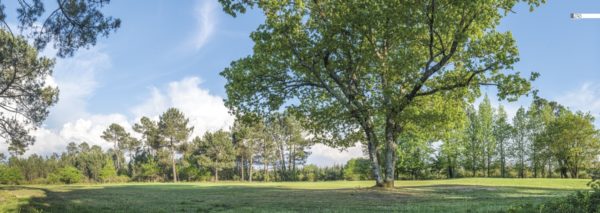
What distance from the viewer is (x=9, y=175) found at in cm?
7869

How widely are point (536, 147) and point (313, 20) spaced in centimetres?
6392

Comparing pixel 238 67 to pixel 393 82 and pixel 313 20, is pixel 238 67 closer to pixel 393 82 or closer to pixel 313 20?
pixel 313 20

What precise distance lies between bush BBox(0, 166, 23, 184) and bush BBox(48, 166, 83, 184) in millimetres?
6300

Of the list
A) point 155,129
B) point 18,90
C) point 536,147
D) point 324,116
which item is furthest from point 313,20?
point 155,129

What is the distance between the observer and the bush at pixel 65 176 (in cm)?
8875

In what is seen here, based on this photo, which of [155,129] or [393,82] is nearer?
[393,82]

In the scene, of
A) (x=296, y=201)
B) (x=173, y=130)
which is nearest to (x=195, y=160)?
(x=173, y=130)

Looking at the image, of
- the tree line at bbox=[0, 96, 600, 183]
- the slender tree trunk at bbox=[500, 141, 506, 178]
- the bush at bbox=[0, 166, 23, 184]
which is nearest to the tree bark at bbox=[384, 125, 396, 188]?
the tree line at bbox=[0, 96, 600, 183]

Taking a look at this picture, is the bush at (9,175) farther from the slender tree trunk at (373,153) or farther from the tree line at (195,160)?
the slender tree trunk at (373,153)

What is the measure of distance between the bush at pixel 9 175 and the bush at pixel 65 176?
630 cm

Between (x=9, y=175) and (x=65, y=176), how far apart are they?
1275cm

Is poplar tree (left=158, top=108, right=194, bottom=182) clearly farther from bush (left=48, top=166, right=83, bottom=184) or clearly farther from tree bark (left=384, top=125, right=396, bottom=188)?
tree bark (left=384, top=125, right=396, bottom=188)

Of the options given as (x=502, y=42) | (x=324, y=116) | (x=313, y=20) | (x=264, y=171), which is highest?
(x=313, y=20)

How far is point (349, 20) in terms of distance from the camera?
2328cm
